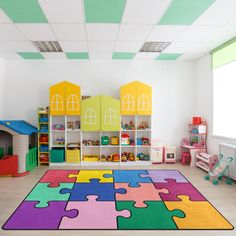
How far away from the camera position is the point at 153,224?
256 centimetres

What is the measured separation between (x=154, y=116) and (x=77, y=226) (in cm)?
388

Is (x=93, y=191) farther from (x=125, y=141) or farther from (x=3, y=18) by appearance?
(x=3, y=18)

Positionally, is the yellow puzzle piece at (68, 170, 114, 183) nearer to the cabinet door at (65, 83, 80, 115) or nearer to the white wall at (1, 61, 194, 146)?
the cabinet door at (65, 83, 80, 115)

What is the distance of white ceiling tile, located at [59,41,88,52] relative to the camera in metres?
4.33

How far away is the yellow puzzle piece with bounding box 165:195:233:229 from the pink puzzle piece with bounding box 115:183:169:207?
1.02ft

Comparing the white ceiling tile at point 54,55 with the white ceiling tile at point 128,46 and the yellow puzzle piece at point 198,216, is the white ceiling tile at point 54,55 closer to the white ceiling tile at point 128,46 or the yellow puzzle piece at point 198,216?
the white ceiling tile at point 128,46

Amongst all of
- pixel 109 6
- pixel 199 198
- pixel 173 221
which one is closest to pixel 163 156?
pixel 199 198

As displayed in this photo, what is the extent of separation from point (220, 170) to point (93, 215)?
8.57 feet

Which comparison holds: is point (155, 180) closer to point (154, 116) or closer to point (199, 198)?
point (199, 198)

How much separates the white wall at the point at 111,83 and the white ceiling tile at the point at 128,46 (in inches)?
34.7

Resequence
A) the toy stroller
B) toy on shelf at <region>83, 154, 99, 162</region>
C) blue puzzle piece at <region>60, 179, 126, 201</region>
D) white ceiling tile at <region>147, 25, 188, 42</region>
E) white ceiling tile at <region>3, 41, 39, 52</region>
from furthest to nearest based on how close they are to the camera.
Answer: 1. toy on shelf at <region>83, 154, 99, 162</region>
2. white ceiling tile at <region>3, 41, 39, 52</region>
3. the toy stroller
4. white ceiling tile at <region>147, 25, 188, 42</region>
5. blue puzzle piece at <region>60, 179, 126, 201</region>

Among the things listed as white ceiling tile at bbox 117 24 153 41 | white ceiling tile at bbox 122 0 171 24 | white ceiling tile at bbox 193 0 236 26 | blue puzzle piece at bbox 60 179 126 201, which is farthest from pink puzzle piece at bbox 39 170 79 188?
white ceiling tile at bbox 193 0 236 26

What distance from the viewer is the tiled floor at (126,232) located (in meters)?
2.38

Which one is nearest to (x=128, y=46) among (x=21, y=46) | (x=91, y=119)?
(x=91, y=119)
